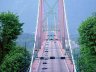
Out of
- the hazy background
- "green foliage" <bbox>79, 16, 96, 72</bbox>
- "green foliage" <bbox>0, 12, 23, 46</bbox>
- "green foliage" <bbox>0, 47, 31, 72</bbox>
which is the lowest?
"green foliage" <bbox>0, 47, 31, 72</bbox>

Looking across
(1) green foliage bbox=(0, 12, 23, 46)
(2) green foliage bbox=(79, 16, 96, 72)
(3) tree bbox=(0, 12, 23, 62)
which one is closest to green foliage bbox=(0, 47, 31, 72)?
(2) green foliage bbox=(79, 16, 96, 72)

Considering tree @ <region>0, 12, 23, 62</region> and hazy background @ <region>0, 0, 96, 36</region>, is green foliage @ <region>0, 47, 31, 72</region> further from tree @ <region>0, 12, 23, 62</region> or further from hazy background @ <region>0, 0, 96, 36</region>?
hazy background @ <region>0, 0, 96, 36</region>

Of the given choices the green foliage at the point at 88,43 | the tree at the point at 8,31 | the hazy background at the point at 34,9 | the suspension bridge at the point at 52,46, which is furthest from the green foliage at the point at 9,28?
the hazy background at the point at 34,9

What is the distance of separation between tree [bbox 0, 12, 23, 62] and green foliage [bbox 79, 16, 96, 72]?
803cm

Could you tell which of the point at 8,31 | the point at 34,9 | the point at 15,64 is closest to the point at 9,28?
the point at 8,31

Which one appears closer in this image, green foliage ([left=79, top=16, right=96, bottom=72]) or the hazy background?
green foliage ([left=79, top=16, right=96, bottom=72])

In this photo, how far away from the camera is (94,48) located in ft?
124

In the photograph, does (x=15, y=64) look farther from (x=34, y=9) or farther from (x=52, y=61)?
(x=34, y=9)

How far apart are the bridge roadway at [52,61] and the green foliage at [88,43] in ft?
10.2

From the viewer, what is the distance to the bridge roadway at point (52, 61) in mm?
43263

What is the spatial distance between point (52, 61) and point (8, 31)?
1517 centimetres

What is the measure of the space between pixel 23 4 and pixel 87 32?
12228 centimetres

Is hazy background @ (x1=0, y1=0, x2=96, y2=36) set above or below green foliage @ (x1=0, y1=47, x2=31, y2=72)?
above

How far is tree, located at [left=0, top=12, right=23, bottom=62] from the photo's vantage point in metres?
42.0
